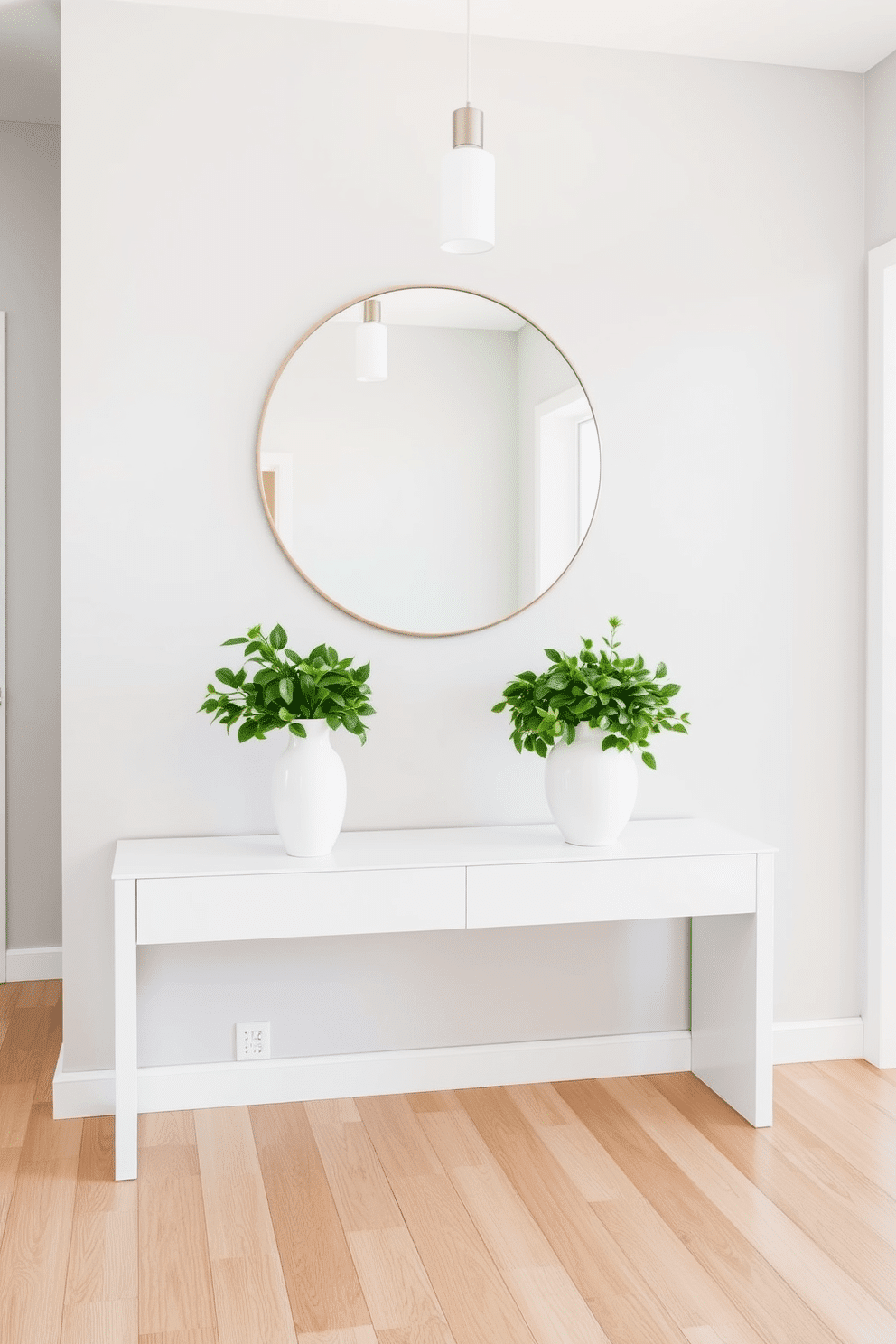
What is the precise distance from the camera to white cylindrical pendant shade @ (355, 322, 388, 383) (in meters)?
2.86

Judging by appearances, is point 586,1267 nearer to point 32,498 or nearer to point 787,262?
point 787,262

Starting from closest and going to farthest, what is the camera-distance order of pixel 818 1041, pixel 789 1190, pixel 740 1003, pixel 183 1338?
pixel 183 1338 < pixel 789 1190 < pixel 740 1003 < pixel 818 1041

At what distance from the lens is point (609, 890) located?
2.68m

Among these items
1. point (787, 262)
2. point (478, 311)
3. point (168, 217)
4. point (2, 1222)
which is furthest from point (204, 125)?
point (2, 1222)

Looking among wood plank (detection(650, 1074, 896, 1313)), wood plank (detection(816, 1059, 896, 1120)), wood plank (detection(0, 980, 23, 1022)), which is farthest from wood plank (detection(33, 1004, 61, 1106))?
wood plank (detection(816, 1059, 896, 1120))

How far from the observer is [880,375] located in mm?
3098

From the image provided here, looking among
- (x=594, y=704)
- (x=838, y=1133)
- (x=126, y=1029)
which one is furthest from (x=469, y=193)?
(x=838, y=1133)

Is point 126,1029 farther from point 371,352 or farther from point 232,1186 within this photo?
point 371,352

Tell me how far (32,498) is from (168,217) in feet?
4.37

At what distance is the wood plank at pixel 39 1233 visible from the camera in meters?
2.00

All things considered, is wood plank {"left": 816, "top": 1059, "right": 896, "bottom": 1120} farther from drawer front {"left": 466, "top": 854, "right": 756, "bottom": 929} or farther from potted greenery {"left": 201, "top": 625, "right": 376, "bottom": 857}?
potted greenery {"left": 201, "top": 625, "right": 376, "bottom": 857}

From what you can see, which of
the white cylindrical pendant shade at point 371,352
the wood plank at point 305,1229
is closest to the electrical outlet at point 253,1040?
the wood plank at point 305,1229

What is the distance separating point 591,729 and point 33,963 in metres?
2.19

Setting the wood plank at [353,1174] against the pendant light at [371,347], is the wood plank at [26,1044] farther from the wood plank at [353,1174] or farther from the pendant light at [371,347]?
the pendant light at [371,347]
